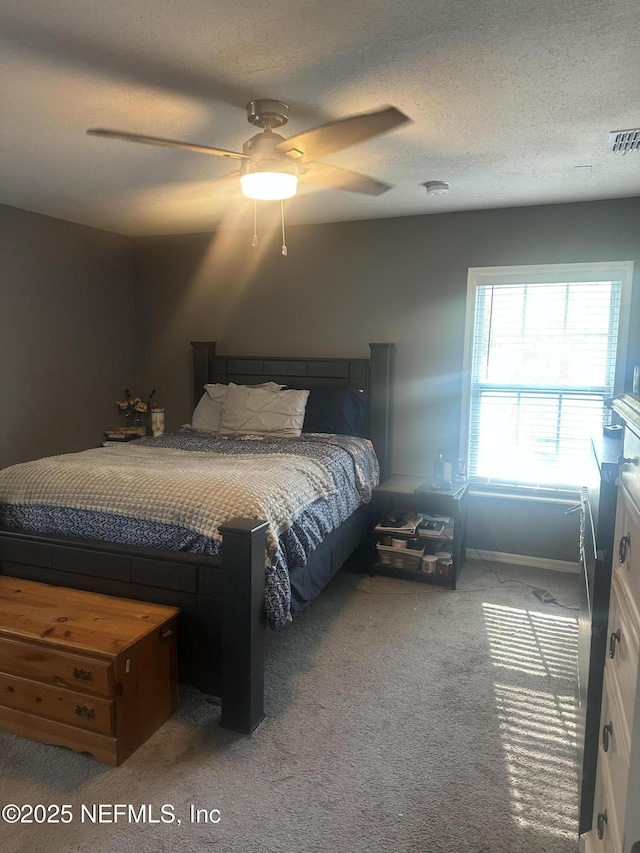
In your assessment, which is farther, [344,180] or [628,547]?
[344,180]

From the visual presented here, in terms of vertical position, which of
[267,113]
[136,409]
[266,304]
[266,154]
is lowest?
[136,409]

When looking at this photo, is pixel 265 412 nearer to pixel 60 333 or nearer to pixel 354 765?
pixel 60 333

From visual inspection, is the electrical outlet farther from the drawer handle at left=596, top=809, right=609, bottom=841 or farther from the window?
the drawer handle at left=596, top=809, right=609, bottom=841

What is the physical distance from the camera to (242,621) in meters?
2.10

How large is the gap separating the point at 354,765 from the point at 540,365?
8.85 feet

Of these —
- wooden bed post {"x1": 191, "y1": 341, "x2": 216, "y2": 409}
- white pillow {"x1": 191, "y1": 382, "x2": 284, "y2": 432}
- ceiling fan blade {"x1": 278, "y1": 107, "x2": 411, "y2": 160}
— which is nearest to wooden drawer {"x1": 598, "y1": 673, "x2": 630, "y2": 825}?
ceiling fan blade {"x1": 278, "y1": 107, "x2": 411, "y2": 160}

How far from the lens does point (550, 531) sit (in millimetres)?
3779

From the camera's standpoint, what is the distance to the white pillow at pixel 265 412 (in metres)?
3.86

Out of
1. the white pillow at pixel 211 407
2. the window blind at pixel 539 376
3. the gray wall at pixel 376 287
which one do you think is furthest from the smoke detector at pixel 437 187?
the white pillow at pixel 211 407

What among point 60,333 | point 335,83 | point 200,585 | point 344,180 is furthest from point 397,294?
point 200,585

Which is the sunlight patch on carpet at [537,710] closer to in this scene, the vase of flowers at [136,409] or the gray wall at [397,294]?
the gray wall at [397,294]

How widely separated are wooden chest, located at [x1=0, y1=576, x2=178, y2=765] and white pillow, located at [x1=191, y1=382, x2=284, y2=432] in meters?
1.98

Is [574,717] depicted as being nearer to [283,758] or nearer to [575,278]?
[283,758]

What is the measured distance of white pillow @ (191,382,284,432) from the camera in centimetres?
411
